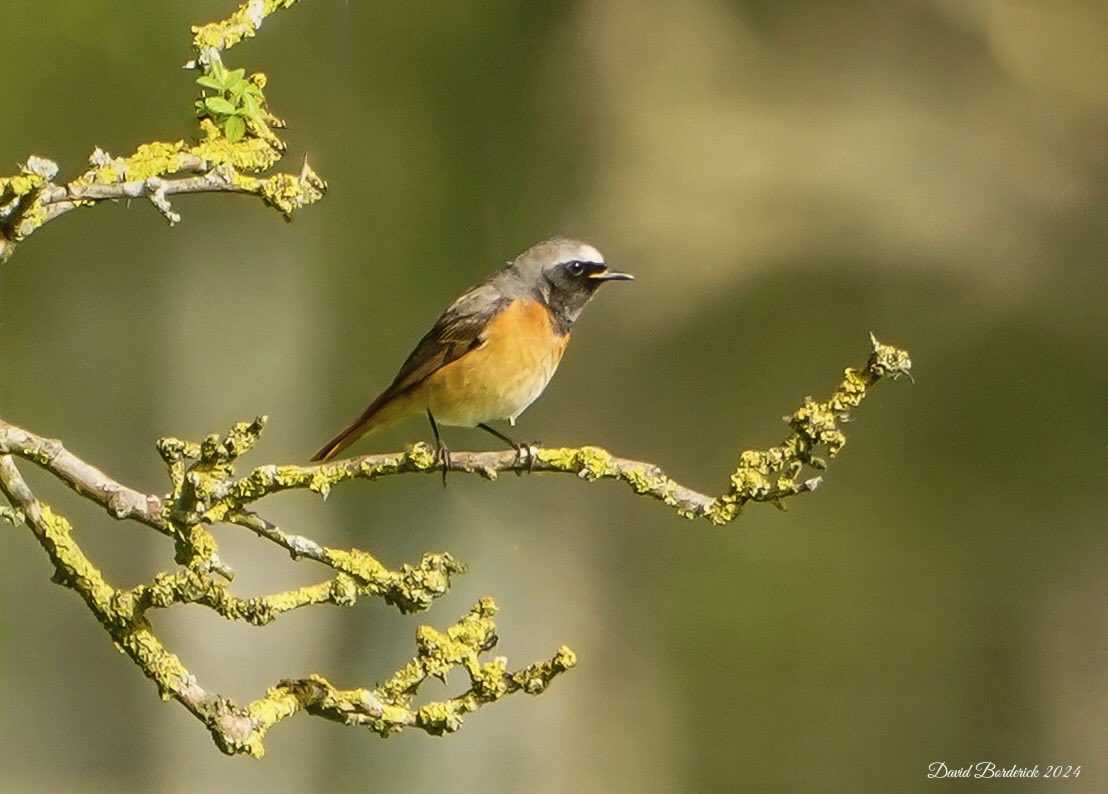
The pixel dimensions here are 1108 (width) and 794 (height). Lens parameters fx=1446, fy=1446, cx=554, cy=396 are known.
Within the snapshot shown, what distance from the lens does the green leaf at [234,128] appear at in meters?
1.94

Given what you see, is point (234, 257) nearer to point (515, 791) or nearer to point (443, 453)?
point (515, 791)

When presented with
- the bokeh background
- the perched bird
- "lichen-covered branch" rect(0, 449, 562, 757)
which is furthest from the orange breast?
the bokeh background

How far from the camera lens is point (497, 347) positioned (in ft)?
9.77

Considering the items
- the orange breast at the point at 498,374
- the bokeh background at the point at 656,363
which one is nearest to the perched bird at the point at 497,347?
the orange breast at the point at 498,374

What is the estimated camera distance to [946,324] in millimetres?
5066

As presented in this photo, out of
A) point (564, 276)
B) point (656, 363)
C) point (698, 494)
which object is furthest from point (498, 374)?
point (656, 363)

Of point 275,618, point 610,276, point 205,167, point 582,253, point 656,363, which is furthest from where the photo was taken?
point 656,363

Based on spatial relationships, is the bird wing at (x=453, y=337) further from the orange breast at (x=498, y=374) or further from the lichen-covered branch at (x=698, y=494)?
the lichen-covered branch at (x=698, y=494)

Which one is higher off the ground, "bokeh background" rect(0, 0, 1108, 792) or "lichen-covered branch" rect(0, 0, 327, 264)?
"bokeh background" rect(0, 0, 1108, 792)

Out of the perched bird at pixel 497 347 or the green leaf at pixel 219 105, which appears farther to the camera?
the perched bird at pixel 497 347

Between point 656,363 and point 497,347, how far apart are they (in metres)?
2.41

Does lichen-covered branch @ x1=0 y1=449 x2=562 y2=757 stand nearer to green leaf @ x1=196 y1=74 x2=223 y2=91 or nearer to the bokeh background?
green leaf @ x1=196 y1=74 x2=223 y2=91

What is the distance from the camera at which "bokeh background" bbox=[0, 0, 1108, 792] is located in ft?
16.3

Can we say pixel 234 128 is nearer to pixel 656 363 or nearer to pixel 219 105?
pixel 219 105
